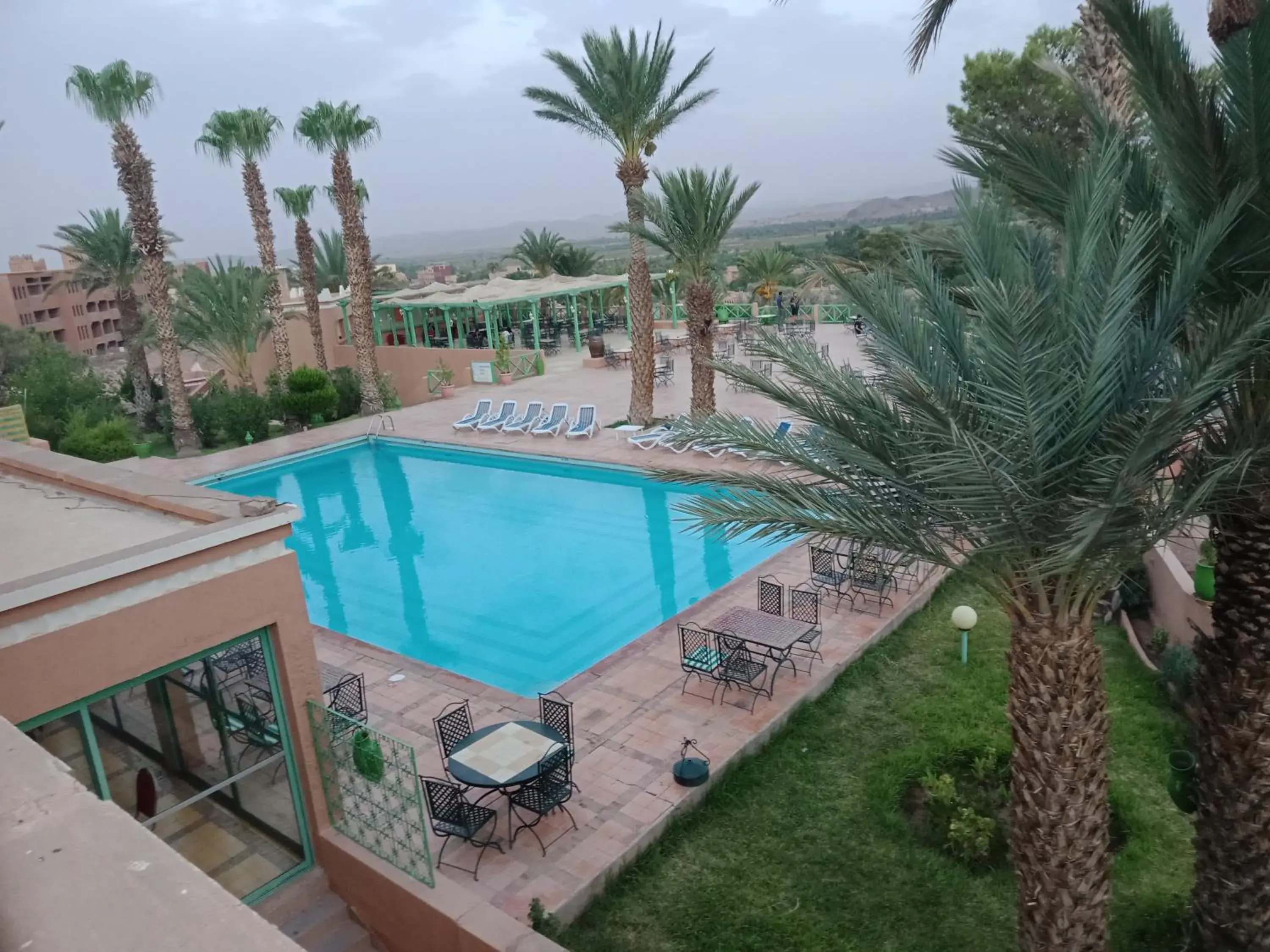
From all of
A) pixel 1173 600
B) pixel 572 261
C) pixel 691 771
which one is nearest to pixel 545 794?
pixel 691 771

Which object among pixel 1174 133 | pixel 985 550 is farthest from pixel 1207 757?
pixel 1174 133

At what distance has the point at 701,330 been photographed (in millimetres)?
17312

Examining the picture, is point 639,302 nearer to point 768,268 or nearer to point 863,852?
point 863,852

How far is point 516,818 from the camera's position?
22.6 feet

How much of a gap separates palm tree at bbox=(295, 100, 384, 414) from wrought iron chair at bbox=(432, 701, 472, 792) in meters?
18.0

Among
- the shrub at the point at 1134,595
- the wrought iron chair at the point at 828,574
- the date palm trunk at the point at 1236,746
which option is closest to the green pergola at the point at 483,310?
the wrought iron chair at the point at 828,574

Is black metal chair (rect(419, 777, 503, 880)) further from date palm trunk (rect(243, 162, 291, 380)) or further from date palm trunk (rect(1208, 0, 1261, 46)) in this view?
date palm trunk (rect(243, 162, 291, 380))

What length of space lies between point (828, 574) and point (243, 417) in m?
16.6

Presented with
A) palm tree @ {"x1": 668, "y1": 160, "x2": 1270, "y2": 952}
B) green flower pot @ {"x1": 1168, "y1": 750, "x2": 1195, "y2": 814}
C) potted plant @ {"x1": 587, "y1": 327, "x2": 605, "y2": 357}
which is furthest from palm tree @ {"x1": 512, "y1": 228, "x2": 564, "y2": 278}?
green flower pot @ {"x1": 1168, "y1": 750, "x2": 1195, "y2": 814}

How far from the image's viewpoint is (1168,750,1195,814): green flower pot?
230 inches

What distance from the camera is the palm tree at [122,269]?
2420cm

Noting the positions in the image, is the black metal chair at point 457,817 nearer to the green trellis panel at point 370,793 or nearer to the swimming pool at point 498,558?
the green trellis panel at point 370,793

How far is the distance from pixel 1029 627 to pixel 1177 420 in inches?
51.0

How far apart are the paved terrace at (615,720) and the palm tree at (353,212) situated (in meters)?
14.5
